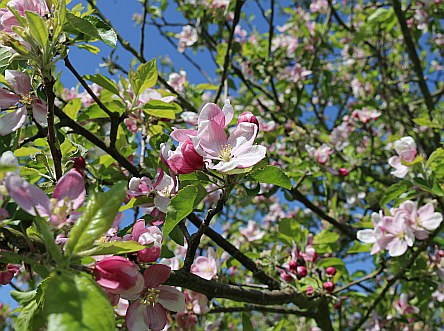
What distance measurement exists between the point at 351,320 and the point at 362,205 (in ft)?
5.16

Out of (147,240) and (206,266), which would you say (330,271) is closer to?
(206,266)

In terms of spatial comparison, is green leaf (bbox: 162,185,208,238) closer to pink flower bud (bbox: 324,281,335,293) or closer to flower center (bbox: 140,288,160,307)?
flower center (bbox: 140,288,160,307)

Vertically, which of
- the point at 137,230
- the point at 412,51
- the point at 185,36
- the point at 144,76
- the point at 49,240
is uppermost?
the point at 185,36

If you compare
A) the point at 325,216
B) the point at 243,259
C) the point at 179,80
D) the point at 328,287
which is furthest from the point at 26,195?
the point at 325,216

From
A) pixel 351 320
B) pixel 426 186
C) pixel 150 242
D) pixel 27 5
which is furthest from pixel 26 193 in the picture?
pixel 351 320

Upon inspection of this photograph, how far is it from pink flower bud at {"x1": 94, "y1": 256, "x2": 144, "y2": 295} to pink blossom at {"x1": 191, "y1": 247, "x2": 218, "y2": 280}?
101cm

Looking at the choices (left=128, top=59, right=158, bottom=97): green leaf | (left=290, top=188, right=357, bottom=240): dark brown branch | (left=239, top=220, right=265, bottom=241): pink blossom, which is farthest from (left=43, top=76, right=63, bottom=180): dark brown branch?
(left=239, top=220, right=265, bottom=241): pink blossom

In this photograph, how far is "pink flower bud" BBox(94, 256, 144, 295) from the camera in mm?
830

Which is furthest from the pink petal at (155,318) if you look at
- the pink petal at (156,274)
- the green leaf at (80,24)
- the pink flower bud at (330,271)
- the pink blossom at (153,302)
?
the pink flower bud at (330,271)

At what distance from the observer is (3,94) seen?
1.23 m

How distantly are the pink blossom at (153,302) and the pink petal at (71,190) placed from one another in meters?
0.26

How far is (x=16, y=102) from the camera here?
4.05 ft

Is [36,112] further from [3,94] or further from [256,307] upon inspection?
[256,307]

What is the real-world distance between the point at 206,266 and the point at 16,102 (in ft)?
3.25
